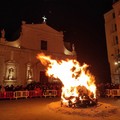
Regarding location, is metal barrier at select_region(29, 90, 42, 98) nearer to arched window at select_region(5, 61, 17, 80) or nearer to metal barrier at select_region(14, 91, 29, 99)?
metal barrier at select_region(14, 91, 29, 99)

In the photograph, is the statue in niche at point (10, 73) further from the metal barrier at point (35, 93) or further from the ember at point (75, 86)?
the ember at point (75, 86)

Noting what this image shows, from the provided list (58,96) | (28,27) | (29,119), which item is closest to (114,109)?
(29,119)

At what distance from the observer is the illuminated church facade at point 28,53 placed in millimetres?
23797

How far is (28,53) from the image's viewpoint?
26297mm

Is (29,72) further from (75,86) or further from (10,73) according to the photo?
(75,86)

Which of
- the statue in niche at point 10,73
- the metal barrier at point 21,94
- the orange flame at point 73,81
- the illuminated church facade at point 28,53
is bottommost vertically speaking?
the metal barrier at point 21,94

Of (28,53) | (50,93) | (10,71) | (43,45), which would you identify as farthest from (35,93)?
(43,45)

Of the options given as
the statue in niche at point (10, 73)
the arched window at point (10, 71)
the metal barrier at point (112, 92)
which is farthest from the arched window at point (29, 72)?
the metal barrier at point (112, 92)

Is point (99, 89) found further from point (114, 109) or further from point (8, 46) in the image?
point (8, 46)

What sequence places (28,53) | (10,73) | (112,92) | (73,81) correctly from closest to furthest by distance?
(73,81), (112,92), (10,73), (28,53)

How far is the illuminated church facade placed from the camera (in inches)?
937

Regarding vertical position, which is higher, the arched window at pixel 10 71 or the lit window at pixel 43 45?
the lit window at pixel 43 45

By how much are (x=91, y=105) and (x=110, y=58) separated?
2339 centimetres

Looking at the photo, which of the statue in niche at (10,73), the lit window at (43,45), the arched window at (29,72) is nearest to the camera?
the statue in niche at (10,73)
